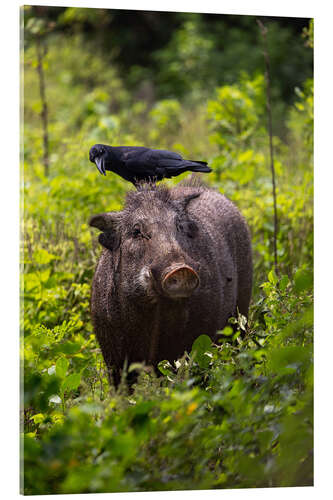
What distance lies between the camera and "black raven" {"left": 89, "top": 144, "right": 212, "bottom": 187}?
4.29 m

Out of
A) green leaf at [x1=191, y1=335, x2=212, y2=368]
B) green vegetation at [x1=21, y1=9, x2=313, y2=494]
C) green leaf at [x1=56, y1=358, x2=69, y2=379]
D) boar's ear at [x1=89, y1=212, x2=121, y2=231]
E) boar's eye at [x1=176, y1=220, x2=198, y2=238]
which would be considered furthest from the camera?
boar's ear at [x1=89, y1=212, x2=121, y2=231]

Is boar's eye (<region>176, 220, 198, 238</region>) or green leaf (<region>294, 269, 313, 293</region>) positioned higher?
boar's eye (<region>176, 220, 198, 238</region>)

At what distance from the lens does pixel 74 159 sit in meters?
8.41

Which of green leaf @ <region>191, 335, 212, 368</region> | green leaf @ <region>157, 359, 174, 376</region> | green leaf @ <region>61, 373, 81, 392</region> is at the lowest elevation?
green leaf @ <region>61, 373, 81, 392</region>

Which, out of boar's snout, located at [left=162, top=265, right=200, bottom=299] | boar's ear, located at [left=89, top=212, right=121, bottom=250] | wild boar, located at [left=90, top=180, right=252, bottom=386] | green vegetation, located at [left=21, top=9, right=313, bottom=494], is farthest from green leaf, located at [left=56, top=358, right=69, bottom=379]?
boar's ear, located at [left=89, top=212, right=121, bottom=250]

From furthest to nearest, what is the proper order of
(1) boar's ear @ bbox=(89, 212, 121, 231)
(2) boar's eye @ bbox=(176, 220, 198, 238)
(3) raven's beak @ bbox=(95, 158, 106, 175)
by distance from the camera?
1. (3) raven's beak @ bbox=(95, 158, 106, 175)
2. (1) boar's ear @ bbox=(89, 212, 121, 231)
3. (2) boar's eye @ bbox=(176, 220, 198, 238)

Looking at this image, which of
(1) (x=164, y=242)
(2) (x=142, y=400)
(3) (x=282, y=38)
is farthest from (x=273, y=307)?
(3) (x=282, y=38)

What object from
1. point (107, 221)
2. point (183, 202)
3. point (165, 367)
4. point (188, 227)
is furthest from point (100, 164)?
point (165, 367)

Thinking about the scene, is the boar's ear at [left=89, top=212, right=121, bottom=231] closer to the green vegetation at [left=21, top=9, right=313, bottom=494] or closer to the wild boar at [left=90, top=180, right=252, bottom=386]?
the wild boar at [left=90, top=180, right=252, bottom=386]

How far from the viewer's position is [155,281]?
373 centimetres

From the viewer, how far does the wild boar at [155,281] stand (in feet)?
12.4

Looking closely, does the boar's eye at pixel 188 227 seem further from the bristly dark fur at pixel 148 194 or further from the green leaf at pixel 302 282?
the green leaf at pixel 302 282

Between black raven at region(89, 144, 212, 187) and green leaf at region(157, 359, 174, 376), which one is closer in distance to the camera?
green leaf at region(157, 359, 174, 376)

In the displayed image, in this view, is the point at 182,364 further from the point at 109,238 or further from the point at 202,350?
the point at 109,238
